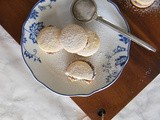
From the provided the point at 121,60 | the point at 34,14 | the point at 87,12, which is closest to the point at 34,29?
the point at 34,14

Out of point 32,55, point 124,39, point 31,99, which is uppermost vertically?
point 124,39

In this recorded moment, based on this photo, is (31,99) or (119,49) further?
(31,99)

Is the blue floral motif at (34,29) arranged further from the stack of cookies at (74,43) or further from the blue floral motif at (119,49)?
the blue floral motif at (119,49)

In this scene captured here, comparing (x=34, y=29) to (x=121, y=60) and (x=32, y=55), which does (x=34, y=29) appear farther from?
(x=121, y=60)

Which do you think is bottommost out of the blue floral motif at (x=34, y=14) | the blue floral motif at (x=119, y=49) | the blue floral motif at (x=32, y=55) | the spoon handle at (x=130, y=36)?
the blue floral motif at (x=32, y=55)

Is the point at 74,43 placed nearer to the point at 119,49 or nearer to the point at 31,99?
the point at 119,49

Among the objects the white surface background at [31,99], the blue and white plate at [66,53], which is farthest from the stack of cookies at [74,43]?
the white surface background at [31,99]

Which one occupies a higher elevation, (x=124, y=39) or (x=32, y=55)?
(x=124, y=39)

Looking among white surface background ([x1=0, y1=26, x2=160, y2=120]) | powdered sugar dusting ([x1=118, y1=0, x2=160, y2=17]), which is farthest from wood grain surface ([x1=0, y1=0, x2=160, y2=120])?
white surface background ([x1=0, y1=26, x2=160, y2=120])
